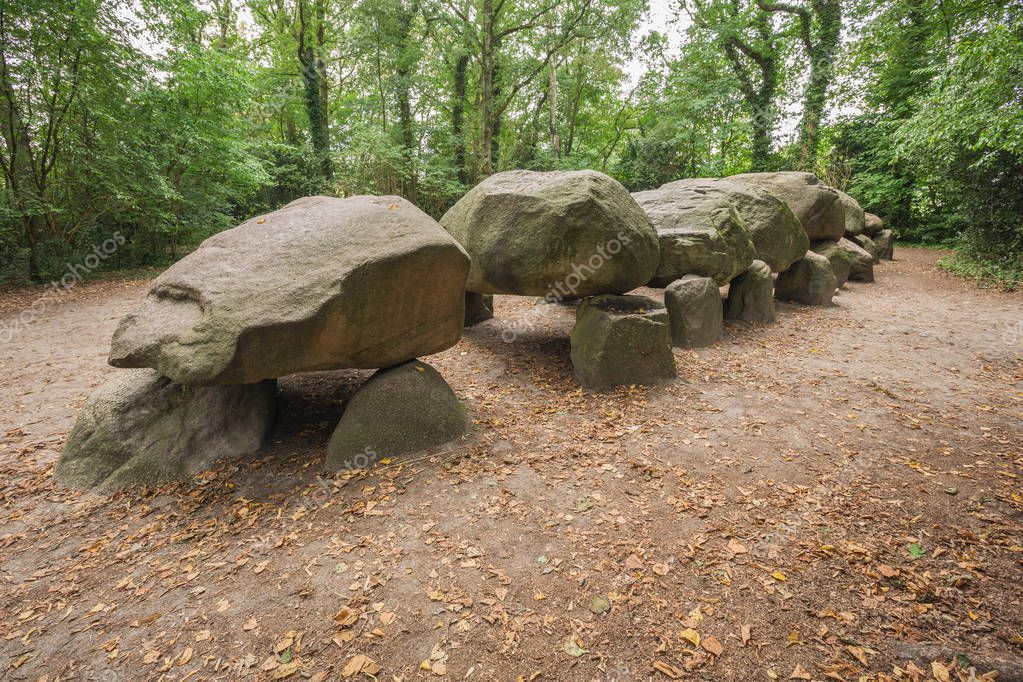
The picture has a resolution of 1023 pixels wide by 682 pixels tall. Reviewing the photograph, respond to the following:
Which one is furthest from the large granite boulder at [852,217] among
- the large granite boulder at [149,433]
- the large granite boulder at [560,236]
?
the large granite boulder at [149,433]

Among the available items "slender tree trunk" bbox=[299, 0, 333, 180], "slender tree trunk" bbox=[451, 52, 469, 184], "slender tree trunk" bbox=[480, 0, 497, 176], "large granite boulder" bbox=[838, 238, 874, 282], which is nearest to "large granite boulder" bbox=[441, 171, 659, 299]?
"large granite boulder" bbox=[838, 238, 874, 282]

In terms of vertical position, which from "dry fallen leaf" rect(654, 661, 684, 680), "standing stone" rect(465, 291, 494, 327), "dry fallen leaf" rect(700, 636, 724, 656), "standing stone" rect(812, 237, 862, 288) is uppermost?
"standing stone" rect(812, 237, 862, 288)

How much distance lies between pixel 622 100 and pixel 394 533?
79.8 ft

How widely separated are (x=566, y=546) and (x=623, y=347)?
2643 millimetres

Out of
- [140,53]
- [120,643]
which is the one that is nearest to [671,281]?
[120,643]

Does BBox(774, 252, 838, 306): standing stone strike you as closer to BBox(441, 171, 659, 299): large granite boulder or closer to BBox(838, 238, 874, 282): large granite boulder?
BBox(838, 238, 874, 282): large granite boulder

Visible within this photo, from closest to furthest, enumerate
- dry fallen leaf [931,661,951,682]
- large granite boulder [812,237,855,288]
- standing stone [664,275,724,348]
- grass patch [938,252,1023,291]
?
dry fallen leaf [931,661,951,682], standing stone [664,275,724,348], grass patch [938,252,1023,291], large granite boulder [812,237,855,288]

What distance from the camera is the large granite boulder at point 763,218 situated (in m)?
7.82

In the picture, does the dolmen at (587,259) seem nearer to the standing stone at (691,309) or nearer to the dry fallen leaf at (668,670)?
the standing stone at (691,309)

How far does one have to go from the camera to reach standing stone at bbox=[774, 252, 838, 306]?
8609mm

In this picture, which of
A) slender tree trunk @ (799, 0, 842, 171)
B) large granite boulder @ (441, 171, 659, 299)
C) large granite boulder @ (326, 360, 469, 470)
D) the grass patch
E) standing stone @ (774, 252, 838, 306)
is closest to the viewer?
large granite boulder @ (326, 360, 469, 470)

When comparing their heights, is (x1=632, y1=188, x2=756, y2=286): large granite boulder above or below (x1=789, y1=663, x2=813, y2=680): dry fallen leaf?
above

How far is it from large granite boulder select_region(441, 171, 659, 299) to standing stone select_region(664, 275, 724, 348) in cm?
86

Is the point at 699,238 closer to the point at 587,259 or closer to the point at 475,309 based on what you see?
the point at 587,259
